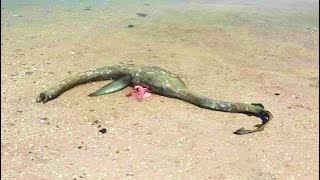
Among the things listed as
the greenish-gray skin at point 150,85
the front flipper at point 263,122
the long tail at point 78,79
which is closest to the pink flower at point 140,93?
the greenish-gray skin at point 150,85

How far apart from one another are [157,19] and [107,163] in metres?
Answer: 6.58

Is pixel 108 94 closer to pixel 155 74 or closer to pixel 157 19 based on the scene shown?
pixel 155 74

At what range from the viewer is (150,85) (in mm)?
6988

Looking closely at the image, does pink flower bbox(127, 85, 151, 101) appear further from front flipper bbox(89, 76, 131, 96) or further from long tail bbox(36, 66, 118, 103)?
long tail bbox(36, 66, 118, 103)

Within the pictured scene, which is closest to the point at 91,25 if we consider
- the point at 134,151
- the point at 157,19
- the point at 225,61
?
the point at 157,19

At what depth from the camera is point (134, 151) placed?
217 inches

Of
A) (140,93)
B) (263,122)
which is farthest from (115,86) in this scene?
(263,122)

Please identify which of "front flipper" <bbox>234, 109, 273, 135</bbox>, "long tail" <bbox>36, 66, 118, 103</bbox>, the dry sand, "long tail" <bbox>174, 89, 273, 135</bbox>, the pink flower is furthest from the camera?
the pink flower

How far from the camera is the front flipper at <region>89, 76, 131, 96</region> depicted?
6883 millimetres

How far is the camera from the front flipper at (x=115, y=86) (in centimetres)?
688

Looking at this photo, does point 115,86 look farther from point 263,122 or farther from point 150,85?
point 263,122

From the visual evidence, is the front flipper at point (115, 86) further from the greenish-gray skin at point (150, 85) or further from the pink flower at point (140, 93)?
the pink flower at point (140, 93)

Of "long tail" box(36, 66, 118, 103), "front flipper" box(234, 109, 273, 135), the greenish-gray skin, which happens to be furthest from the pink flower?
"front flipper" box(234, 109, 273, 135)

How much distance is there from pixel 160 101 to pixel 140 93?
0.33 m
